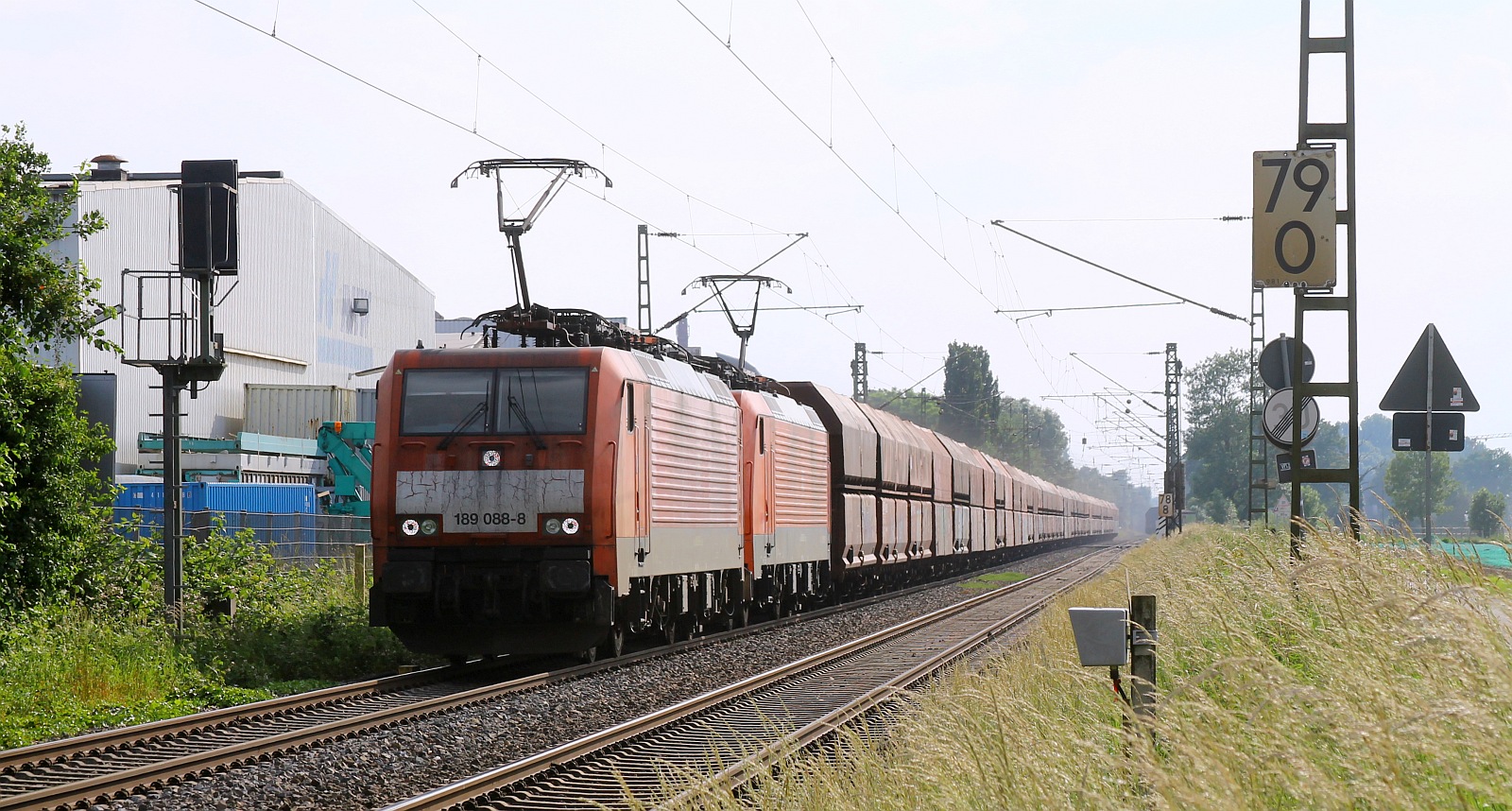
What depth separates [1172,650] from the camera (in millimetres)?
9352

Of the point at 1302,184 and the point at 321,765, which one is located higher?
the point at 1302,184

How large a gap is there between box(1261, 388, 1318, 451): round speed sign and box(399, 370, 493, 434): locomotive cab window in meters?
7.58

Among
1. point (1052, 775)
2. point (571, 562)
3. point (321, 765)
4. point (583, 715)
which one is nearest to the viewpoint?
point (1052, 775)

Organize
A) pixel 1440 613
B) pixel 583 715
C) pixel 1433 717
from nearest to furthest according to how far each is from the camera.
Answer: pixel 1433 717 → pixel 1440 613 → pixel 583 715

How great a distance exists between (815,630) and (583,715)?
9.02 metres

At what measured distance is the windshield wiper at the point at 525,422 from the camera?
1452 centimetres

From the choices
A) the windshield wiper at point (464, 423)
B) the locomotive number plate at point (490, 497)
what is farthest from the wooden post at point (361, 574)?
the windshield wiper at point (464, 423)

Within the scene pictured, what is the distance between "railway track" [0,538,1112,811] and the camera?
849 centimetres

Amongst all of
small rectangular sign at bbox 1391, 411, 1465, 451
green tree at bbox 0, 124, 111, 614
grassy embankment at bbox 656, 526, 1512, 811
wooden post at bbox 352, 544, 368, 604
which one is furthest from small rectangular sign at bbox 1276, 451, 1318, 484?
green tree at bbox 0, 124, 111, 614

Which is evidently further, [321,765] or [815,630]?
[815,630]

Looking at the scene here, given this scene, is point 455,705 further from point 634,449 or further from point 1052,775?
point 1052,775

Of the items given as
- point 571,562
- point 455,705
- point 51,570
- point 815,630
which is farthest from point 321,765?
point 815,630

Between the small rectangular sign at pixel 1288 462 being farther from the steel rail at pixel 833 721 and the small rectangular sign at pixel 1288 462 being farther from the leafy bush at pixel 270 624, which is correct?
the leafy bush at pixel 270 624

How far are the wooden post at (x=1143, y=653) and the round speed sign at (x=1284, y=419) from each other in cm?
663
